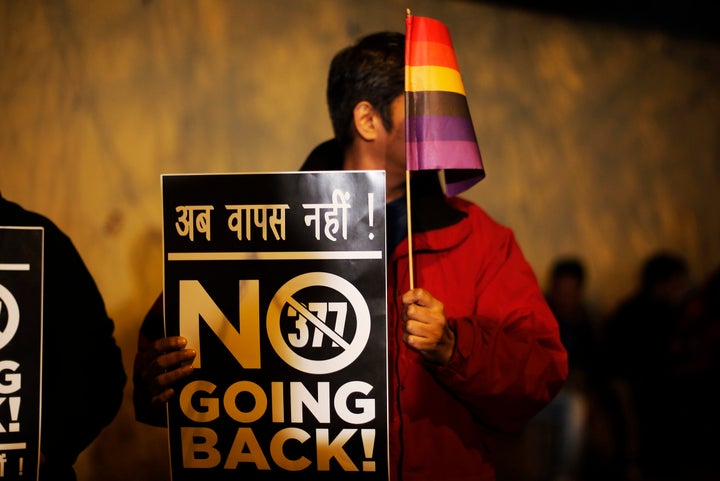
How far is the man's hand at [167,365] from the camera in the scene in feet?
4.42

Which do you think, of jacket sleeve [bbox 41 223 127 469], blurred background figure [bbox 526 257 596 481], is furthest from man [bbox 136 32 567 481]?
blurred background figure [bbox 526 257 596 481]

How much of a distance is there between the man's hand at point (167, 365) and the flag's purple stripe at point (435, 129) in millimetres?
539

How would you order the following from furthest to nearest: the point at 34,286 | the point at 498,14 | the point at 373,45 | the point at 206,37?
the point at 498,14
the point at 206,37
the point at 373,45
the point at 34,286

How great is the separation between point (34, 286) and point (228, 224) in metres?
0.40

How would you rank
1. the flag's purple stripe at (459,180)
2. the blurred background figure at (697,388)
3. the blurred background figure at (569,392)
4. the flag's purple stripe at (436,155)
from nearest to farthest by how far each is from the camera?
1. the flag's purple stripe at (436,155)
2. the flag's purple stripe at (459,180)
3. the blurred background figure at (569,392)
4. the blurred background figure at (697,388)

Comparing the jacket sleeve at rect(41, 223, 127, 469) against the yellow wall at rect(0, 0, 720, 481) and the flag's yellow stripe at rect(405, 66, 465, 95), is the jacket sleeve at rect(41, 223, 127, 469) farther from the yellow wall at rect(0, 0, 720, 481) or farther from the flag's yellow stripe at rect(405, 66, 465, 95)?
the flag's yellow stripe at rect(405, 66, 465, 95)

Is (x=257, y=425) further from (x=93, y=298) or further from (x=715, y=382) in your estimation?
(x=715, y=382)

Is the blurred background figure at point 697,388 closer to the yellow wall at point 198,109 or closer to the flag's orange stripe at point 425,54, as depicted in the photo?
the yellow wall at point 198,109

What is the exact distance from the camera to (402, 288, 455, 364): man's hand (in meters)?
1.27

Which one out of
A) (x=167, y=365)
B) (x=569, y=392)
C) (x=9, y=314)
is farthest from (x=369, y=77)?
(x=569, y=392)

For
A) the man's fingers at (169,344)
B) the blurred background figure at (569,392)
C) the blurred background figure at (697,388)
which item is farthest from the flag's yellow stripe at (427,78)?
the blurred background figure at (697,388)

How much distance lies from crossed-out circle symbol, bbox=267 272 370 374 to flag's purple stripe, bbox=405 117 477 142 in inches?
11.4

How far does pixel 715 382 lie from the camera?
3.89 meters

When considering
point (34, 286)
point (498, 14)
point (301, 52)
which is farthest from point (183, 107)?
point (498, 14)
